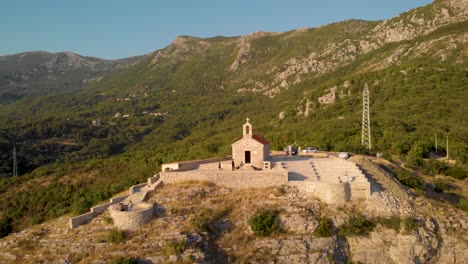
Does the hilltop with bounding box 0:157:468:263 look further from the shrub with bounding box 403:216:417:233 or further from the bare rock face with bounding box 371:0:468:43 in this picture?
the bare rock face with bounding box 371:0:468:43

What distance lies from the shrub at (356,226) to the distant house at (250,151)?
29.6 ft

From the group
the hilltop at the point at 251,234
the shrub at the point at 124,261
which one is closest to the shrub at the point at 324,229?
the hilltop at the point at 251,234

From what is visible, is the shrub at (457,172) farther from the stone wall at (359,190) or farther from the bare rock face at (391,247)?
the stone wall at (359,190)

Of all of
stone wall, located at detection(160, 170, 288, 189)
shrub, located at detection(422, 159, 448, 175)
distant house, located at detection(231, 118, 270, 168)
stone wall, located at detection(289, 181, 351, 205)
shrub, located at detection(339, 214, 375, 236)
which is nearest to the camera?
shrub, located at detection(339, 214, 375, 236)

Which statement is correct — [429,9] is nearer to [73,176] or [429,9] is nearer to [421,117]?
[421,117]

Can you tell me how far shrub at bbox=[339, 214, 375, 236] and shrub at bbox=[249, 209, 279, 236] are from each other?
15.4 ft

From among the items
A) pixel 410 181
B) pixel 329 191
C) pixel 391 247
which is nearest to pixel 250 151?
pixel 329 191

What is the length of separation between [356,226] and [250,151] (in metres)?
10.8

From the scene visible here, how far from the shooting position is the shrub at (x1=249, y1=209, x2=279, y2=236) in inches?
1076

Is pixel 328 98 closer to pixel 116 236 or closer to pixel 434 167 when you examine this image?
pixel 434 167

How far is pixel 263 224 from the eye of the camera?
89.9ft

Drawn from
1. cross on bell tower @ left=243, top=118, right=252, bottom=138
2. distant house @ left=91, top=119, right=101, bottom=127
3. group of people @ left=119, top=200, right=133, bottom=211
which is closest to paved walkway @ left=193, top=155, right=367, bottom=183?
cross on bell tower @ left=243, top=118, right=252, bottom=138

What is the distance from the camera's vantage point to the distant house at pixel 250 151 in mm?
34375

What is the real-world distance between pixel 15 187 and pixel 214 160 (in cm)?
4308
